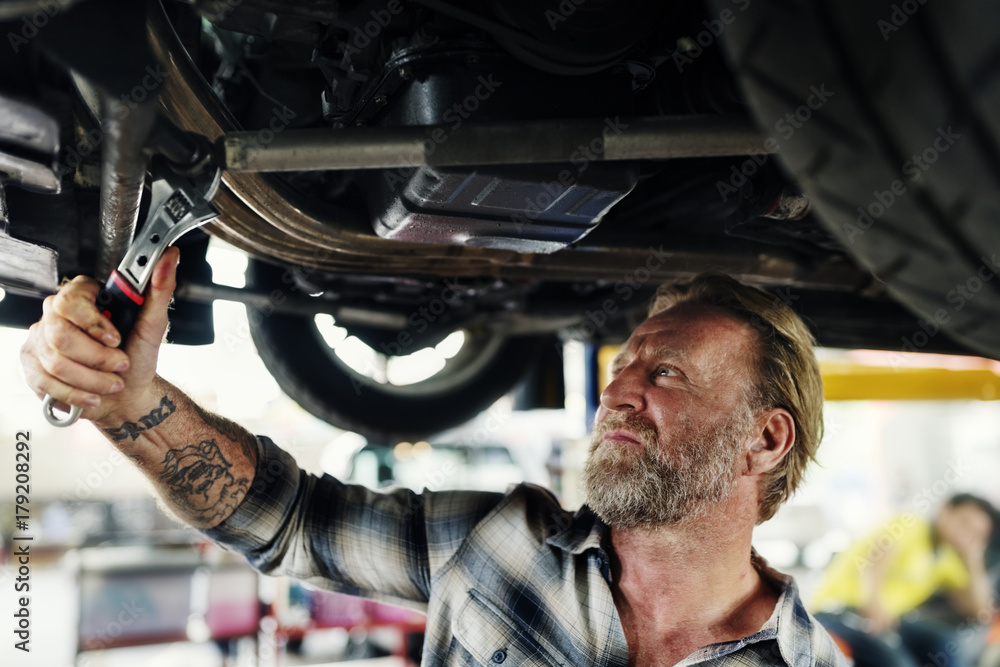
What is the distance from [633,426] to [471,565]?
0.35 m

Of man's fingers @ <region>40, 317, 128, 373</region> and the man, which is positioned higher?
man's fingers @ <region>40, 317, 128, 373</region>

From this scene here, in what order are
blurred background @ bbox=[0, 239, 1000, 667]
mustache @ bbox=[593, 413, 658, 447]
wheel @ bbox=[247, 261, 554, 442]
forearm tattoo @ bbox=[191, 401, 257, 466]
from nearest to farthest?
forearm tattoo @ bbox=[191, 401, 257, 466] → mustache @ bbox=[593, 413, 658, 447] → wheel @ bbox=[247, 261, 554, 442] → blurred background @ bbox=[0, 239, 1000, 667]

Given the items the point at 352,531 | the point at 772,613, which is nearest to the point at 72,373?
the point at 352,531

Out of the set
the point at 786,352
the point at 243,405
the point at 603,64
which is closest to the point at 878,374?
the point at 786,352

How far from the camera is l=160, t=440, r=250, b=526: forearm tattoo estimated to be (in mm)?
1051

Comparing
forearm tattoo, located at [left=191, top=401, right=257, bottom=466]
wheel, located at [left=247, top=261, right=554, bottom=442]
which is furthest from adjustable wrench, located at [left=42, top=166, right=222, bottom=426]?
wheel, located at [left=247, top=261, right=554, bottom=442]

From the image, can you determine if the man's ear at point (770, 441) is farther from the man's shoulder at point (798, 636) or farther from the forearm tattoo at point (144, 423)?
the forearm tattoo at point (144, 423)

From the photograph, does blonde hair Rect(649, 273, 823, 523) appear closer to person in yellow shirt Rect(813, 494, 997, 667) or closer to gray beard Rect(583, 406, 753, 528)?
gray beard Rect(583, 406, 753, 528)

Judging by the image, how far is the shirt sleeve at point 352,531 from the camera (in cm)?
120

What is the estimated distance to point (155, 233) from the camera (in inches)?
29.3

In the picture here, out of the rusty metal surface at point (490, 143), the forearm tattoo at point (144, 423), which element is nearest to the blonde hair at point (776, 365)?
the rusty metal surface at point (490, 143)

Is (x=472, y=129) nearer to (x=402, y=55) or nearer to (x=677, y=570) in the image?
(x=402, y=55)

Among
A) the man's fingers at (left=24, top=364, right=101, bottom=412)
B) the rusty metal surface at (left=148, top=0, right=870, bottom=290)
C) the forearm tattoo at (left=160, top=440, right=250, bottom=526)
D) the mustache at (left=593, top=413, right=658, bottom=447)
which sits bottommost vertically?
the forearm tattoo at (left=160, top=440, right=250, bottom=526)

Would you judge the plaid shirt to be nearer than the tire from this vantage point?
No
